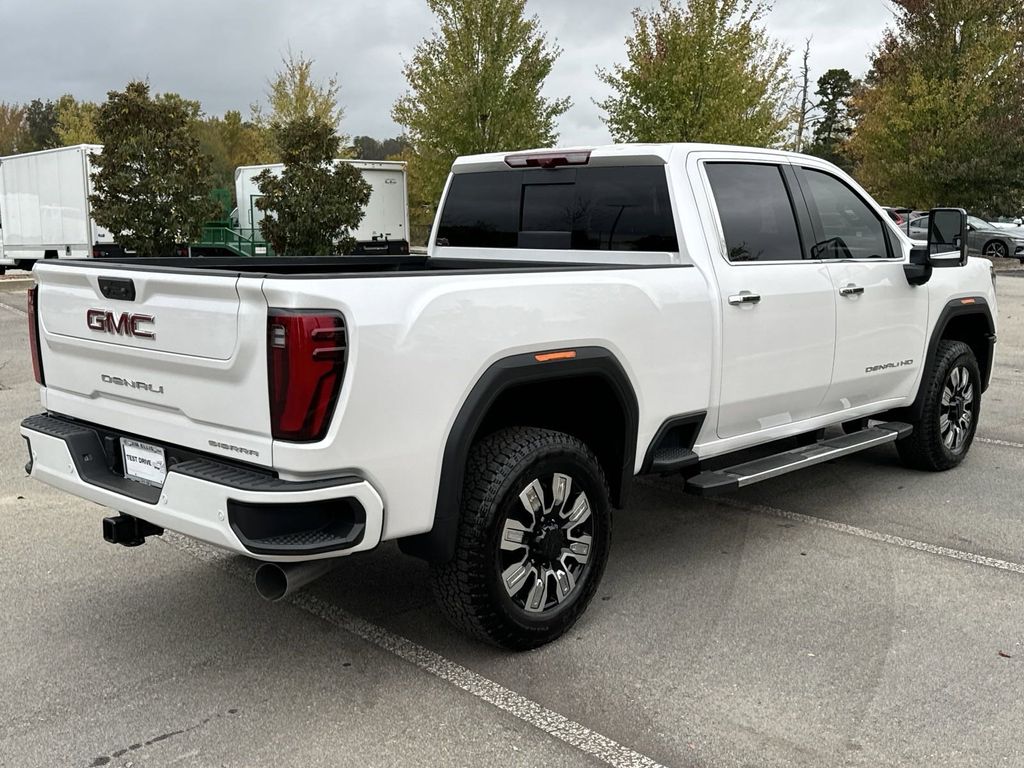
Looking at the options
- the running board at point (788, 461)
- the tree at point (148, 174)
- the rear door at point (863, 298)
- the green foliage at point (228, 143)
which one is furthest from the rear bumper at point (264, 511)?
the green foliage at point (228, 143)

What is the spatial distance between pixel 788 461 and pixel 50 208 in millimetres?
22514

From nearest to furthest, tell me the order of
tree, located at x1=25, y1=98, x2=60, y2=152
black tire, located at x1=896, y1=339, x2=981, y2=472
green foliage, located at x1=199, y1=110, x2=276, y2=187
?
black tire, located at x1=896, y1=339, x2=981, y2=472 < green foliage, located at x1=199, y1=110, x2=276, y2=187 < tree, located at x1=25, y1=98, x2=60, y2=152

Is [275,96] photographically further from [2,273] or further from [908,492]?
[908,492]

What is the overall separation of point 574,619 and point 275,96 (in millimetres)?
28070

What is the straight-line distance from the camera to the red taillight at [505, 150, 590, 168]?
4.81m

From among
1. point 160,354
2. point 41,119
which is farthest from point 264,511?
point 41,119

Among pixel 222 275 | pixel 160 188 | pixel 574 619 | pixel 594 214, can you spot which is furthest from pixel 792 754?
pixel 160 188

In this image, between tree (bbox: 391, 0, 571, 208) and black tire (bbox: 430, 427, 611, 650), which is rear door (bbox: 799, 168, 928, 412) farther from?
tree (bbox: 391, 0, 571, 208)

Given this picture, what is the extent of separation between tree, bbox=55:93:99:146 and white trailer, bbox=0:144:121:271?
39.5 ft

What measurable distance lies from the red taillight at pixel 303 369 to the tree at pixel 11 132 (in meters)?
72.8

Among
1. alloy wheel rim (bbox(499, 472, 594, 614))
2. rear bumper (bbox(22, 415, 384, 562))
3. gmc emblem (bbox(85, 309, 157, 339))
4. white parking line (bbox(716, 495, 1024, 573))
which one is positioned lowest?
white parking line (bbox(716, 495, 1024, 573))

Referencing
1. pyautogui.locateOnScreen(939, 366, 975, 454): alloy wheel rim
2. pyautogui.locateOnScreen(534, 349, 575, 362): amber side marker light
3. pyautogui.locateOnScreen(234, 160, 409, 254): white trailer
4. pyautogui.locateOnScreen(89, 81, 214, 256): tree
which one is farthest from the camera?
pyautogui.locateOnScreen(234, 160, 409, 254): white trailer

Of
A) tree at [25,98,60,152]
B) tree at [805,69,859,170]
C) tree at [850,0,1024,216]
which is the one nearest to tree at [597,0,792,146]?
tree at [850,0,1024,216]

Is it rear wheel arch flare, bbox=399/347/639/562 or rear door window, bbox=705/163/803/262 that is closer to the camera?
rear wheel arch flare, bbox=399/347/639/562
